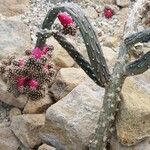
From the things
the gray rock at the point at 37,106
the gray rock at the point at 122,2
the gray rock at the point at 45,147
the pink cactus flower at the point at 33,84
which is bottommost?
the gray rock at the point at 45,147

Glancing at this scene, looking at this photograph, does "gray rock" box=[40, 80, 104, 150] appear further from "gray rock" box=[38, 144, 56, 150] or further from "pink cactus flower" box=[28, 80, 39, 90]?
"pink cactus flower" box=[28, 80, 39, 90]

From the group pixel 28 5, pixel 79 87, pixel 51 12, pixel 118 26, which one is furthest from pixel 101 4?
pixel 51 12

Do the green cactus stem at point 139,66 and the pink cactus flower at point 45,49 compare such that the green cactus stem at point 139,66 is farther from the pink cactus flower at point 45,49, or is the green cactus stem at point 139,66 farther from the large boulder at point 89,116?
the pink cactus flower at point 45,49

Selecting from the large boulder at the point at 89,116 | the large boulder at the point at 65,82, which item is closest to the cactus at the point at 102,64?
the large boulder at the point at 89,116

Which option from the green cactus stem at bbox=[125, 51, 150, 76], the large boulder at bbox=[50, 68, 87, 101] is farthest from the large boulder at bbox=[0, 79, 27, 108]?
the green cactus stem at bbox=[125, 51, 150, 76]

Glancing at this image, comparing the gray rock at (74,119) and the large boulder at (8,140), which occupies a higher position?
the gray rock at (74,119)

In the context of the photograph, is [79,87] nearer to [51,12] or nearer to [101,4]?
[51,12]
